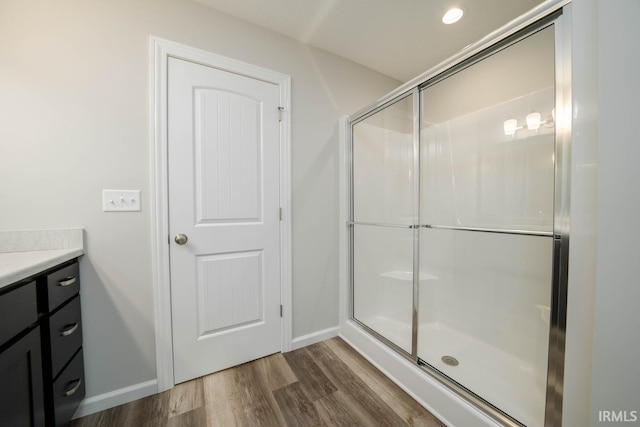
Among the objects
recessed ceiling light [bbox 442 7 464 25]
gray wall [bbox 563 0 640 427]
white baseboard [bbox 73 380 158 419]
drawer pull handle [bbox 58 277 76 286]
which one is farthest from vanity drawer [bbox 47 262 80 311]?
recessed ceiling light [bbox 442 7 464 25]

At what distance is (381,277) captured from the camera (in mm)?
2045

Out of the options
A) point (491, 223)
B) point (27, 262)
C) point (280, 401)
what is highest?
point (491, 223)

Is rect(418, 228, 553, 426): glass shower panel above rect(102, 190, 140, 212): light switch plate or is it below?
below

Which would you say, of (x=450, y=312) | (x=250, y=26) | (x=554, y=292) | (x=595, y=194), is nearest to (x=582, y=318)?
(x=554, y=292)

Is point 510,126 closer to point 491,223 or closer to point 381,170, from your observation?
point 491,223

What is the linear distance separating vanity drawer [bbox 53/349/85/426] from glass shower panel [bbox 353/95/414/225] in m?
1.86

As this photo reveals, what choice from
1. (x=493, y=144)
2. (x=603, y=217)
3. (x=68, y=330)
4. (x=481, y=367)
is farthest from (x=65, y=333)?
(x=493, y=144)

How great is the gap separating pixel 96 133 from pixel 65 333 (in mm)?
991

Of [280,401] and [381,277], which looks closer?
[280,401]

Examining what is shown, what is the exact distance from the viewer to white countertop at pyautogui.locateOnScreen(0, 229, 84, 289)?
87 centimetres

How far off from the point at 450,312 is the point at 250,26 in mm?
2628

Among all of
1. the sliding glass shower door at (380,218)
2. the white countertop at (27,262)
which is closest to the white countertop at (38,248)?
the white countertop at (27,262)

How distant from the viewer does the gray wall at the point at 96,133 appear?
3.54ft

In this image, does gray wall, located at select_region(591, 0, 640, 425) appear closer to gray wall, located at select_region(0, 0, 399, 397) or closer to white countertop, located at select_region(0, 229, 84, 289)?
gray wall, located at select_region(0, 0, 399, 397)
